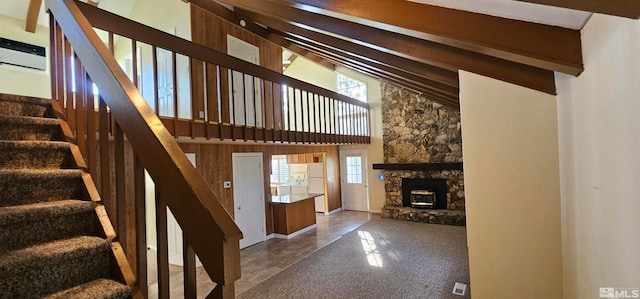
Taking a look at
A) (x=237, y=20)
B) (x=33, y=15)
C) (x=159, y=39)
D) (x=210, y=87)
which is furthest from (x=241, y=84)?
(x=33, y=15)

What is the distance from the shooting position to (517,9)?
121 cm

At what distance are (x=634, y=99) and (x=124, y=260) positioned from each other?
6.88ft

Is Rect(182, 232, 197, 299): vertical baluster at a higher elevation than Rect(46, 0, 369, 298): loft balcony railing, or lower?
lower

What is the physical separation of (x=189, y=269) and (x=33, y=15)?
689cm

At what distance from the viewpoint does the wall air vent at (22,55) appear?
4.95 m

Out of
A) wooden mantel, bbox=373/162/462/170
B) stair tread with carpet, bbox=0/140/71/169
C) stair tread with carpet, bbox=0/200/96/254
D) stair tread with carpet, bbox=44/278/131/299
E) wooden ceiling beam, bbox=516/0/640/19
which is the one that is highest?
wooden ceiling beam, bbox=516/0/640/19

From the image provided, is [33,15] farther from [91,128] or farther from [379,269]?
[379,269]

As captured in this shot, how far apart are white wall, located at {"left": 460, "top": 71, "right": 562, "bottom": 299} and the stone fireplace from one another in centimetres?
537

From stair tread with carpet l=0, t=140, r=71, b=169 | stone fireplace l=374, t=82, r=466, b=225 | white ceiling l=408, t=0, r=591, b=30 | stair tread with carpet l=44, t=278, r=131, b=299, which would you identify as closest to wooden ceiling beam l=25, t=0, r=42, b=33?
stair tread with carpet l=0, t=140, r=71, b=169

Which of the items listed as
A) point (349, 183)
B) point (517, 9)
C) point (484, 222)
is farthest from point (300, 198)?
point (517, 9)

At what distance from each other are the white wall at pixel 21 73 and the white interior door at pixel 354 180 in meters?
7.51

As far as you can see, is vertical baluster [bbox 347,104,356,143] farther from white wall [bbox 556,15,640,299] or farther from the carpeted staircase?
the carpeted staircase

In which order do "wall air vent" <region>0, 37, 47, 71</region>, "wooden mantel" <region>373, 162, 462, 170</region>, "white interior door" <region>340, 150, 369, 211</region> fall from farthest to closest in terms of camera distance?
"white interior door" <region>340, 150, 369, 211</region>, "wooden mantel" <region>373, 162, 462, 170</region>, "wall air vent" <region>0, 37, 47, 71</region>

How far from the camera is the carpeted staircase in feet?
4.00
